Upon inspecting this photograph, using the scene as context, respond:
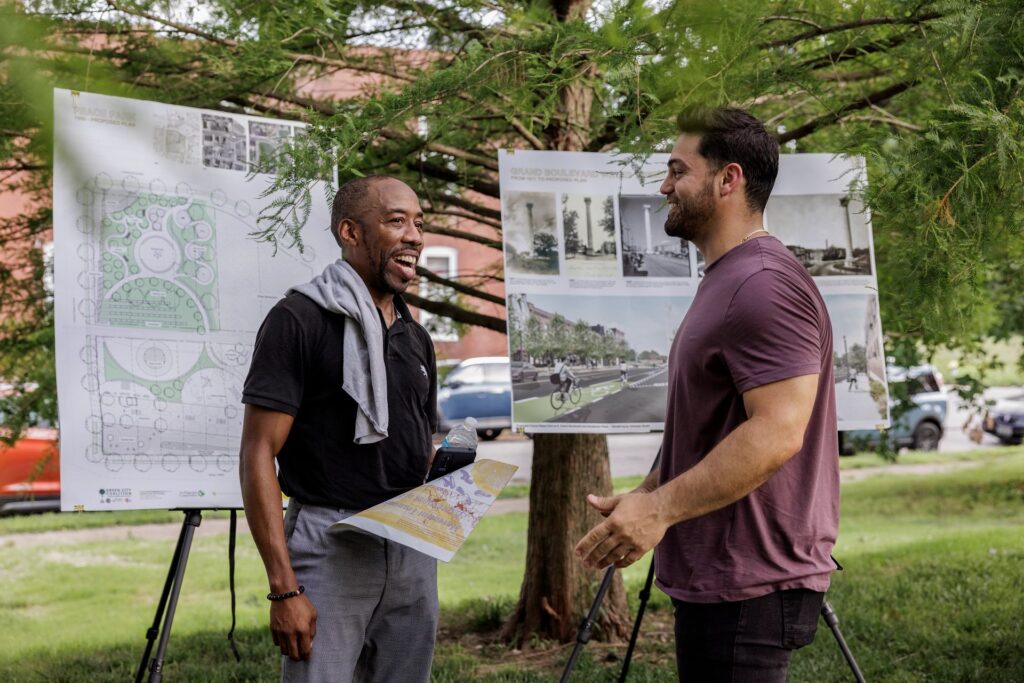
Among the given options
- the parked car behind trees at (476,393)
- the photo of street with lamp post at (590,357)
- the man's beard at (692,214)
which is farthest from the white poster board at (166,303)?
the parked car behind trees at (476,393)

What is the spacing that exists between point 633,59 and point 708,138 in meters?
0.90

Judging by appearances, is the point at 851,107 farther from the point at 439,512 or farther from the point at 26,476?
the point at 26,476

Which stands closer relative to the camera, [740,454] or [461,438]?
[740,454]

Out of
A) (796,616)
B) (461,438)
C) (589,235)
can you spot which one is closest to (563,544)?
(589,235)

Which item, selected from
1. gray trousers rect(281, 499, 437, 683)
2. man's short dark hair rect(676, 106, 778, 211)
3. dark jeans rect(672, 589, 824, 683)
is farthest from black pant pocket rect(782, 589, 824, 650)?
gray trousers rect(281, 499, 437, 683)

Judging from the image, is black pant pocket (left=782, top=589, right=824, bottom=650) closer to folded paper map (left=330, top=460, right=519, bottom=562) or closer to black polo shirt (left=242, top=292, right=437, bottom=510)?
folded paper map (left=330, top=460, right=519, bottom=562)

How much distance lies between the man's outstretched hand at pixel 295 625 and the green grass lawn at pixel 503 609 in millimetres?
2167

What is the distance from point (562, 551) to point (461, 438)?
8.30 ft

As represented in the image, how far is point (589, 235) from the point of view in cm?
363

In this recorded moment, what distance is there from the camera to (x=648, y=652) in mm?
4691

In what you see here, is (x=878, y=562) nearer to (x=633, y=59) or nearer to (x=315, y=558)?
(x=633, y=59)

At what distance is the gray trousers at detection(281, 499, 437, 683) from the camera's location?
224 cm

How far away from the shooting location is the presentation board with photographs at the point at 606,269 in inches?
141

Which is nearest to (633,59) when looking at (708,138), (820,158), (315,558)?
(708,138)
